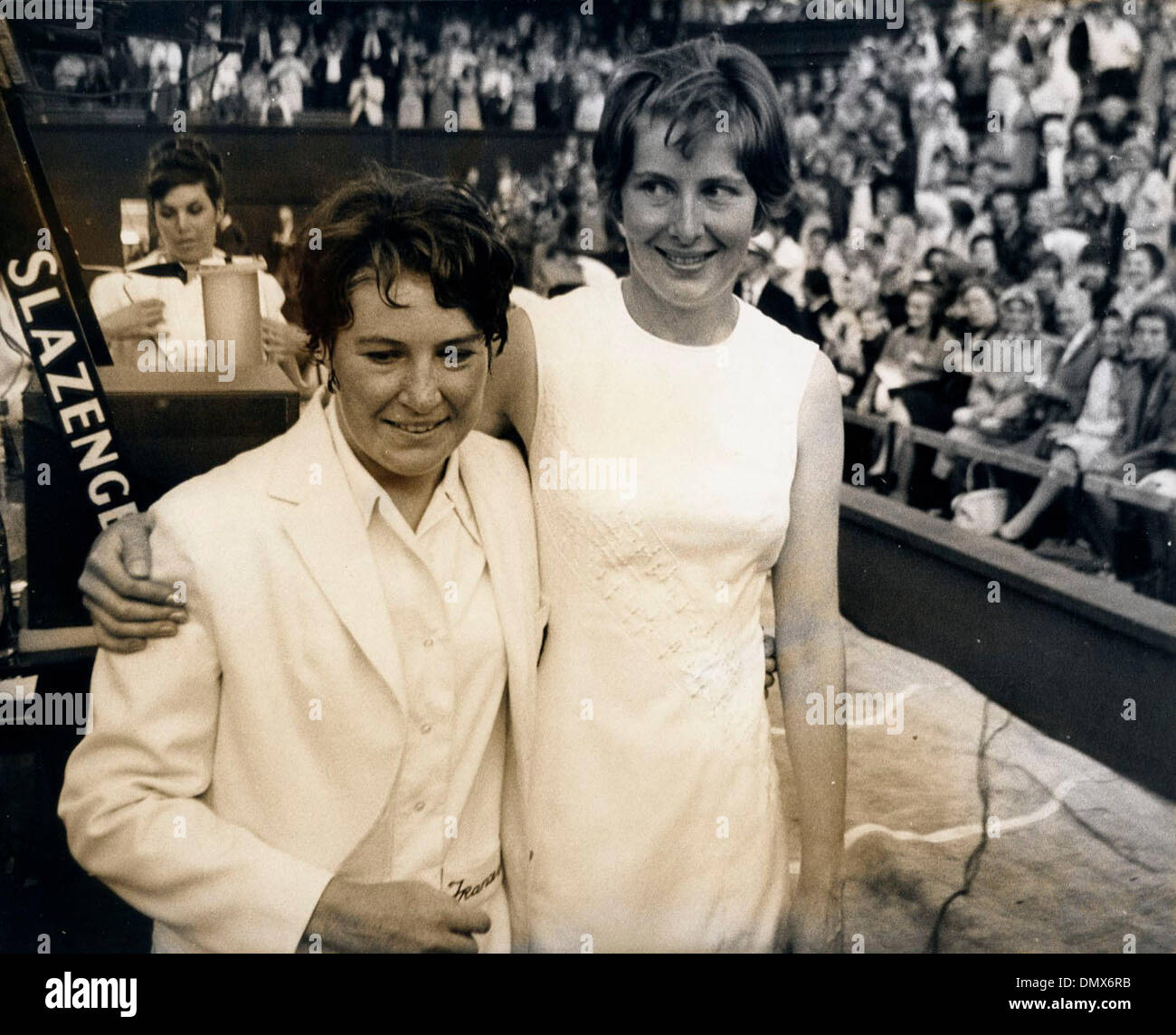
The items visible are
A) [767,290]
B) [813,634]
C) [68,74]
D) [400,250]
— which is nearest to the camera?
[400,250]

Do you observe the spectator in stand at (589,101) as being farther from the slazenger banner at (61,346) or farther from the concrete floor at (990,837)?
the concrete floor at (990,837)

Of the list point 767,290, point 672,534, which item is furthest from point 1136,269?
point 672,534

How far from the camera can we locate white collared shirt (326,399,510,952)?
6.70 ft

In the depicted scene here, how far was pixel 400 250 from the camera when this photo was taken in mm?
1962

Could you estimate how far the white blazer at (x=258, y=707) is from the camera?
1.94 metres

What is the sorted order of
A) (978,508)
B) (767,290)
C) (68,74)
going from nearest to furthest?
(68,74) < (767,290) < (978,508)

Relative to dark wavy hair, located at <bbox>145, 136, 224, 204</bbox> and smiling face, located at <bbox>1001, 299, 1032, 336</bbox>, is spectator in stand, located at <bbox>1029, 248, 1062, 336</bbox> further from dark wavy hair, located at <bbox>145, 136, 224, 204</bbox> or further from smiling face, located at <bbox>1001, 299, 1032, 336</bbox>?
dark wavy hair, located at <bbox>145, 136, 224, 204</bbox>

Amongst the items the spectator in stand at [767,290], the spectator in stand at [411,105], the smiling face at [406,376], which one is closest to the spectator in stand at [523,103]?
the spectator in stand at [411,105]

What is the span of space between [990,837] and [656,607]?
0.96 m

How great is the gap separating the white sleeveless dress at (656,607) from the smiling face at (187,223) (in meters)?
0.65

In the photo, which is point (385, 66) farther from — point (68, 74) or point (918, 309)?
point (918, 309)
